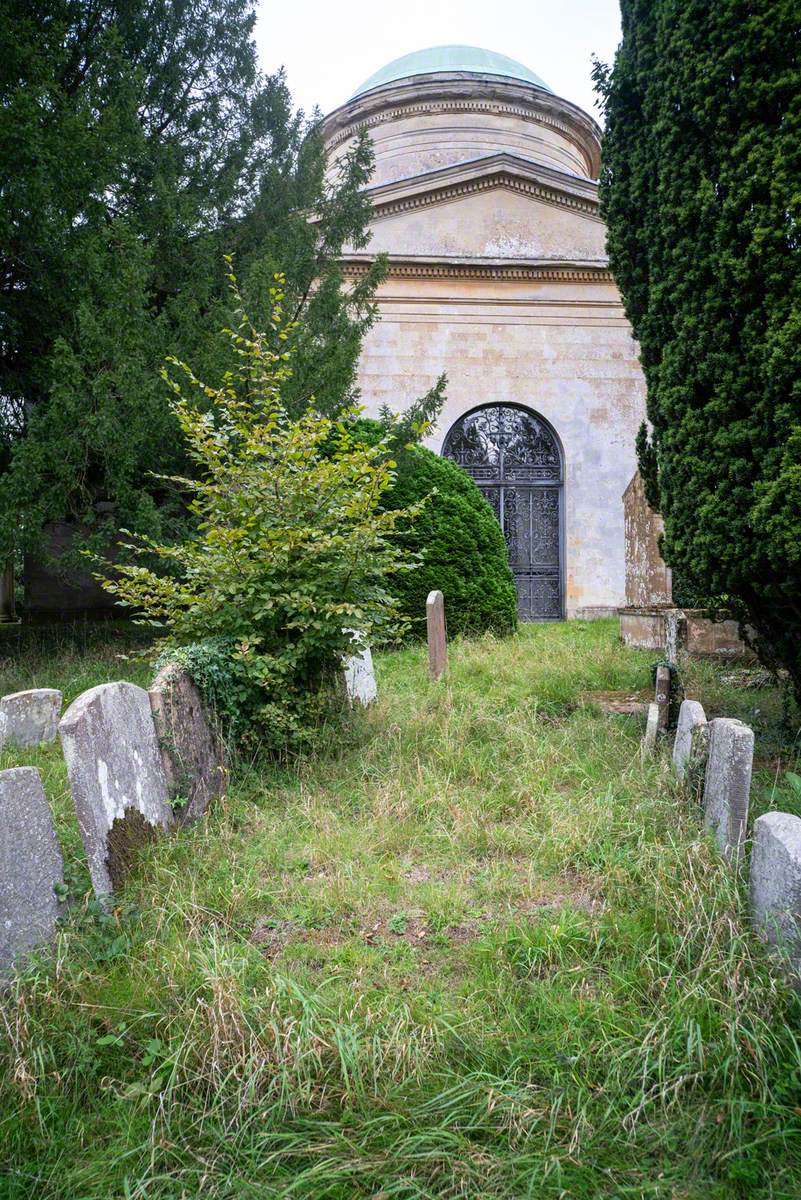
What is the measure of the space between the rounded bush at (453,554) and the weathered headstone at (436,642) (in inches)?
83.5

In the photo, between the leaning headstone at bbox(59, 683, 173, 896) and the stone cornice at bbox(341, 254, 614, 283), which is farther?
the stone cornice at bbox(341, 254, 614, 283)

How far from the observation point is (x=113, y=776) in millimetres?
3326

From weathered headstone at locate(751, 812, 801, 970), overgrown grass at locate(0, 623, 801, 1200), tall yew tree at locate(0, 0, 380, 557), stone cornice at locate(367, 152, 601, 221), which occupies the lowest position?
overgrown grass at locate(0, 623, 801, 1200)

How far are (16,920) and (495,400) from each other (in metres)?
13.4

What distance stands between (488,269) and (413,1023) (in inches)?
570

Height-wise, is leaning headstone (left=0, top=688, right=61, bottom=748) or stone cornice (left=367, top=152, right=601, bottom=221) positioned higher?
stone cornice (left=367, top=152, right=601, bottom=221)

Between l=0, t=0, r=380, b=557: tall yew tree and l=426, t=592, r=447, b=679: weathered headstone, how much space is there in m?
2.72

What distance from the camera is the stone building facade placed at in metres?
14.7

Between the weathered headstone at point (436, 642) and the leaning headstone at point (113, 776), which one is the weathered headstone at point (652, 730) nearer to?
the weathered headstone at point (436, 642)

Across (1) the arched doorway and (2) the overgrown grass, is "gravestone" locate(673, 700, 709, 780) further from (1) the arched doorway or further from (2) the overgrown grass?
(1) the arched doorway

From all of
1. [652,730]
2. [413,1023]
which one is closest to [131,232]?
[652,730]

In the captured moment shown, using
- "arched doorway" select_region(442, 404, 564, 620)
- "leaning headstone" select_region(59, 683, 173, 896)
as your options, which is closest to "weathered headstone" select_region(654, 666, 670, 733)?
"leaning headstone" select_region(59, 683, 173, 896)

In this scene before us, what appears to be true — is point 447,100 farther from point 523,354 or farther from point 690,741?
point 690,741

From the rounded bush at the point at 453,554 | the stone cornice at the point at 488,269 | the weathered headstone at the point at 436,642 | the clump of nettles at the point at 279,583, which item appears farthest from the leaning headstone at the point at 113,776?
the stone cornice at the point at 488,269
